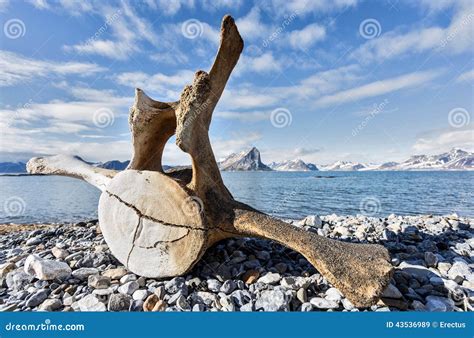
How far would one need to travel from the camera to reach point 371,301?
288 centimetres

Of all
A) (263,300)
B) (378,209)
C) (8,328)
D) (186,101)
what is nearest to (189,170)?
(186,101)

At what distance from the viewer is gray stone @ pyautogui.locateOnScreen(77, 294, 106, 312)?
311 cm

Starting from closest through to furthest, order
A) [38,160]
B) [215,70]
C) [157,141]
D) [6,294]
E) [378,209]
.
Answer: [6,294] < [215,70] < [157,141] < [38,160] < [378,209]

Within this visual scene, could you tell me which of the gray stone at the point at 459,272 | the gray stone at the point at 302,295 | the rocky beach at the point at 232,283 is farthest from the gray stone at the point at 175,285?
the gray stone at the point at 459,272

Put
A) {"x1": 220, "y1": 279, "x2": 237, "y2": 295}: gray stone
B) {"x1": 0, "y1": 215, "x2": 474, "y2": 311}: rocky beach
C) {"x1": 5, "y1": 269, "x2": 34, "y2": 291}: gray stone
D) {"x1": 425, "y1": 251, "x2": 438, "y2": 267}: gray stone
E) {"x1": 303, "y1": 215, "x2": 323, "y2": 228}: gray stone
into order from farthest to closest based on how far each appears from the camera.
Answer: {"x1": 303, "y1": 215, "x2": 323, "y2": 228}: gray stone
{"x1": 425, "y1": 251, "x2": 438, "y2": 267}: gray stone
{"x1": 5, "y1": 269, "x2": 34, "y2": 291}: gray stone
{"x1": 220, "y1": 279, "x2": 237, "y2": 295}: gray stone
{"x1": 0, "y1": 215, "x2": 474, "y2": 311}: rocky beach

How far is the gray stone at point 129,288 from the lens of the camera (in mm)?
3409

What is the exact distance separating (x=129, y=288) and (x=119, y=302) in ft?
0.94

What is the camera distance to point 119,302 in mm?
3152

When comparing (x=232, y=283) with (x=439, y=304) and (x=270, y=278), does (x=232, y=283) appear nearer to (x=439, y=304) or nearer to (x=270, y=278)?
(x=270, y=278)

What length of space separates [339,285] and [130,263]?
2.66 m

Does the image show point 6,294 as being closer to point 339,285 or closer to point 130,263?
point 130,263

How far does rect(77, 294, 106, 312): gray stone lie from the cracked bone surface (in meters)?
0.64

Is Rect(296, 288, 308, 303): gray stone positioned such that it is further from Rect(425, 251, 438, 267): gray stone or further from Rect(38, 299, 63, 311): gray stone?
Rect(38, 299, 63, 311): gray stone

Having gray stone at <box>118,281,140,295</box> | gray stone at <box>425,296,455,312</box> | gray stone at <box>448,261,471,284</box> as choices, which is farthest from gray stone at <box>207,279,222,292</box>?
gray stone at <box>448,261,471,284</box>
